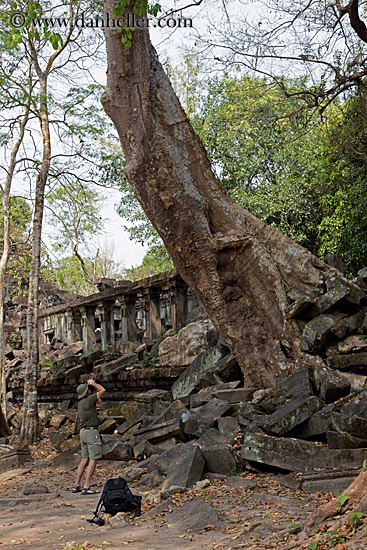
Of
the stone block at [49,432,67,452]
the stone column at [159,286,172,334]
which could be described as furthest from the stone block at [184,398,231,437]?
the stone column at [159,286,172,334]

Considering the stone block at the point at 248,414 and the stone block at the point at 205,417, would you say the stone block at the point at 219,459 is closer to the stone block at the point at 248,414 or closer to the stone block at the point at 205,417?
the stone block at the point at 248,414

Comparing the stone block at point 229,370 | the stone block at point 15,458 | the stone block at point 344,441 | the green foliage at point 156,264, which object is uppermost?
the green foliage at point 156,264

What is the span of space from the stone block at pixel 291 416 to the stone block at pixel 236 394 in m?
1.69

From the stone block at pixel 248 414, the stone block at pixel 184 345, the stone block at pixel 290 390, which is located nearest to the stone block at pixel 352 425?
the stone block at pixel 290 390

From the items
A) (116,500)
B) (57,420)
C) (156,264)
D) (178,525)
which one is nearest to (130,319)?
(57,420)

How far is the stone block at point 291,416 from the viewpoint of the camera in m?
5.73

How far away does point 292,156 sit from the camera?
18062 mm

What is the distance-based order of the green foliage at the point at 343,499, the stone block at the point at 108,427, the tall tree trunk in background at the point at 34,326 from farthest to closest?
the tall tree trunk in background at the point at 34,326
the stone block at the point at 108,427
the green foliage at the point at 343,499

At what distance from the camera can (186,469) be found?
17.8ft

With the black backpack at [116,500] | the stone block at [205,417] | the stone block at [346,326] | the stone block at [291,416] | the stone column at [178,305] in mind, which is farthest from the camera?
the stone column at [178,305]

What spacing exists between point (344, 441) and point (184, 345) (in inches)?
217

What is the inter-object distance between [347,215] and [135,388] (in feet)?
23.9

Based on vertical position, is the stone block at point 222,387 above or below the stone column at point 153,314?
below

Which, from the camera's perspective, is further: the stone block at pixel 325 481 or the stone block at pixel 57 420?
the stone block at pixel 57 420
